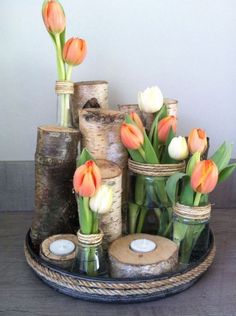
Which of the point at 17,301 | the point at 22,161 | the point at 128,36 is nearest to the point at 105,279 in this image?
the point at 17,301

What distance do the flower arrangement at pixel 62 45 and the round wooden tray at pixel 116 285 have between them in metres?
0.26

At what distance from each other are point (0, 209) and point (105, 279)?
0.42 m

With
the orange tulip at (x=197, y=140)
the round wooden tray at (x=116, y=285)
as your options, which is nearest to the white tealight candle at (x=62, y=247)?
the round wooden tray at (x=116, y=285)

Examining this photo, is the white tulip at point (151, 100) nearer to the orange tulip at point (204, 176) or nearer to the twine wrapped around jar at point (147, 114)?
the twine wrapped around jar at point (147, 114)

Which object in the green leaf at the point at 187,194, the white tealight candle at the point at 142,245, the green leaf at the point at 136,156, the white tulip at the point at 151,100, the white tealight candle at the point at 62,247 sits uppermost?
the white tulip at the point at 151,100

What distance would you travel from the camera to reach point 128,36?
2.78 feet

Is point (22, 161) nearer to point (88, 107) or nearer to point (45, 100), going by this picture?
point (45, 100)

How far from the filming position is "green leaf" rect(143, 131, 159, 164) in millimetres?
646

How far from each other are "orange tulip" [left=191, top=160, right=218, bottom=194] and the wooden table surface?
16 centimetres

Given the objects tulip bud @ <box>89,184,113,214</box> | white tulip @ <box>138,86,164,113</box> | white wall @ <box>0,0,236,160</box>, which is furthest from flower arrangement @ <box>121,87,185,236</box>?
white wall @ <box>0,0,236,160</box>

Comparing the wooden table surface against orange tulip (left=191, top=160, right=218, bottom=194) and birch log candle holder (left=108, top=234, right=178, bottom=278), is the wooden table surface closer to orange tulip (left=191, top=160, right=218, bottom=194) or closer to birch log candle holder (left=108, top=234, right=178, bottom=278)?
birch log candle holder (left=108, top=234, right=178, bottom=278)

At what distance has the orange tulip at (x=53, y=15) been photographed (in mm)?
621

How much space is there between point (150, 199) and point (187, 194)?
85 millimetres

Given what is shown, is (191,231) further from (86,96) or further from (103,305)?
(86,96)
